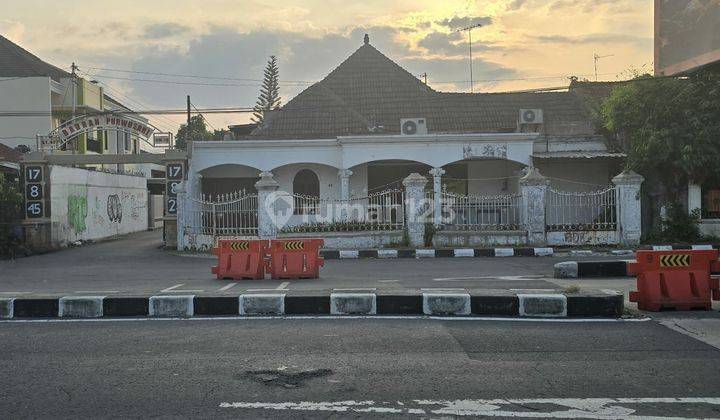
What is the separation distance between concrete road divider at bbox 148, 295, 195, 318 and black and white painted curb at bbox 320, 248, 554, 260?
836 centimetres

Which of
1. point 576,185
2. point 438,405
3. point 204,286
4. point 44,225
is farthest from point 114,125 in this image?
point 438,405

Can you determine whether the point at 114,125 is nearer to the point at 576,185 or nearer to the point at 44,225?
the point at 44,225

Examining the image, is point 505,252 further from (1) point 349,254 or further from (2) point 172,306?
(2) point 172,306

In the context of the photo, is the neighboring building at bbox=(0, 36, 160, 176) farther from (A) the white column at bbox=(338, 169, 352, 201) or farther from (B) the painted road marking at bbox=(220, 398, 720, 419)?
(B) the painted road marking at bbox=(220, 398, 720, 419)

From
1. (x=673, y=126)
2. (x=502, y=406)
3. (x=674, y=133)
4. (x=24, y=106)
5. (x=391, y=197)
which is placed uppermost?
(x=24, y=106)

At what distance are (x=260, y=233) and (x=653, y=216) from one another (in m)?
12.1

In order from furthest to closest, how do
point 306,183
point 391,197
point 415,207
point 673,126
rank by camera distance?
point 306,183
point 391,197
point 673,126
point 415,207

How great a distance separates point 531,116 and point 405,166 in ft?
15.1

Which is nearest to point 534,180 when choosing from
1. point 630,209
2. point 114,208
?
point 630,209

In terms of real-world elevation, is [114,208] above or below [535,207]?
above

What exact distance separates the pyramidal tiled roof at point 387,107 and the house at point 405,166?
2.7 inches

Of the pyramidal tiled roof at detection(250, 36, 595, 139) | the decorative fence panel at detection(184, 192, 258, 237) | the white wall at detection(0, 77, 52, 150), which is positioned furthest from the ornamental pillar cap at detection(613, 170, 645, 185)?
the white wall at detection(0, 77, 52, 150)

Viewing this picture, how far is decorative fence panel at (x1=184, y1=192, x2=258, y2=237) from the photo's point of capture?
691 inches

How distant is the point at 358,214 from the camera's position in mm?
18109
